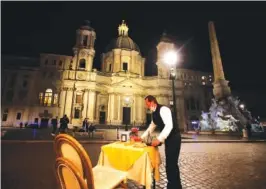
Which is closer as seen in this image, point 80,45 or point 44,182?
point 44,182

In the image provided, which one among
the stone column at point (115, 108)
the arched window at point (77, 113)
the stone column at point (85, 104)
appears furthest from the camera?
the stone column at point (115, 108)

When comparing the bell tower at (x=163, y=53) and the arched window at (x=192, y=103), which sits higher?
the bell tower at (x=163, y=53)

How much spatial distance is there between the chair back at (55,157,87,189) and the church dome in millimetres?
43708

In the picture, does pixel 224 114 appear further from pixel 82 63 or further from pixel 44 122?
pixel 44 122

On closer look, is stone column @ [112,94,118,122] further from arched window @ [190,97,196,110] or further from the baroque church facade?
arched window @ [190,97,196,110]

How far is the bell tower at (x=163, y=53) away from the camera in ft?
141

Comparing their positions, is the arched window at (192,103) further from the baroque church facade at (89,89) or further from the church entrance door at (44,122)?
the church entrance door at (44,122)

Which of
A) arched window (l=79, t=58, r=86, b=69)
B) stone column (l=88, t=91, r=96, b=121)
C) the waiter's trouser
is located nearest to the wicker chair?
the waiter's trouser

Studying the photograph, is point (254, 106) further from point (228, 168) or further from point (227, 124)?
point (228, 168)

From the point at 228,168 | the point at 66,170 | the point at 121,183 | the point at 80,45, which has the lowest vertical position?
the point at 228,168

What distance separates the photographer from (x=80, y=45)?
3828cm

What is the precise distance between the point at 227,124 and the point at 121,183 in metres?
24.0

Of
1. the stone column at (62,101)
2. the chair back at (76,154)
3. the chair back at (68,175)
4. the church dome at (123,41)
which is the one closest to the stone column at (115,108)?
the stone column at (62,101)

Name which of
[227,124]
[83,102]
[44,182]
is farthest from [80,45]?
[44,182]
